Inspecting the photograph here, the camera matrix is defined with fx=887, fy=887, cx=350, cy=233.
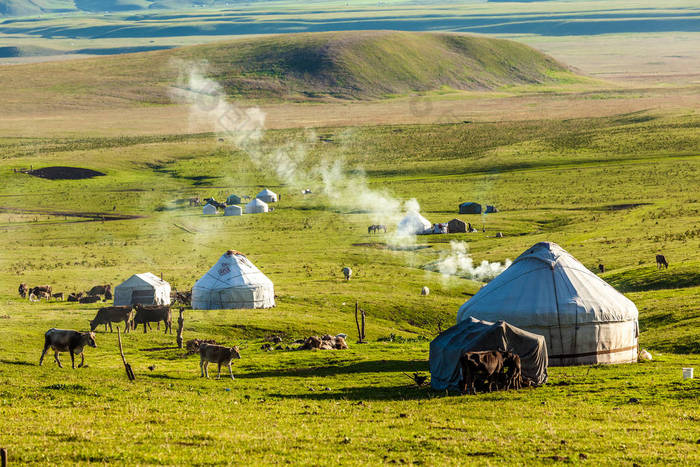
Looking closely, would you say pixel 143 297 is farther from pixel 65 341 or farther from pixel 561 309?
pixel 561 309

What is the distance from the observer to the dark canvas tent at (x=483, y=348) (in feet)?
104

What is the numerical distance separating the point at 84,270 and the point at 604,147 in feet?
370

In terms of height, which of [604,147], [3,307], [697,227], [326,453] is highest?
[604,147]

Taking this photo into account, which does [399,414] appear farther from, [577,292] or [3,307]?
[3,307]

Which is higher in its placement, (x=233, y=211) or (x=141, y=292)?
(x=233, y=211)

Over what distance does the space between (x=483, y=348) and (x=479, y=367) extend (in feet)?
3.37

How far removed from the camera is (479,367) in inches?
1209

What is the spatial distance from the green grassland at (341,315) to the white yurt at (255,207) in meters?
2.32

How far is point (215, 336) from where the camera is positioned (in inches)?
1891

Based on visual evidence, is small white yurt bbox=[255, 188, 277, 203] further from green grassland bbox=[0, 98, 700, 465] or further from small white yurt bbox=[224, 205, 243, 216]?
small white yurt bbox=[224, 205, 243, 216]

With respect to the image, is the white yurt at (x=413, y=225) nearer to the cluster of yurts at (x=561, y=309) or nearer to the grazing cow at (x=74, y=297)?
the grazing cow at (x=74, y=297)

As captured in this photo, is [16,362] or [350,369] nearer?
[16,362]

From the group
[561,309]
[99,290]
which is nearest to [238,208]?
[99,290]

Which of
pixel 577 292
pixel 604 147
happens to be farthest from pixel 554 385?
pixel 604 147
